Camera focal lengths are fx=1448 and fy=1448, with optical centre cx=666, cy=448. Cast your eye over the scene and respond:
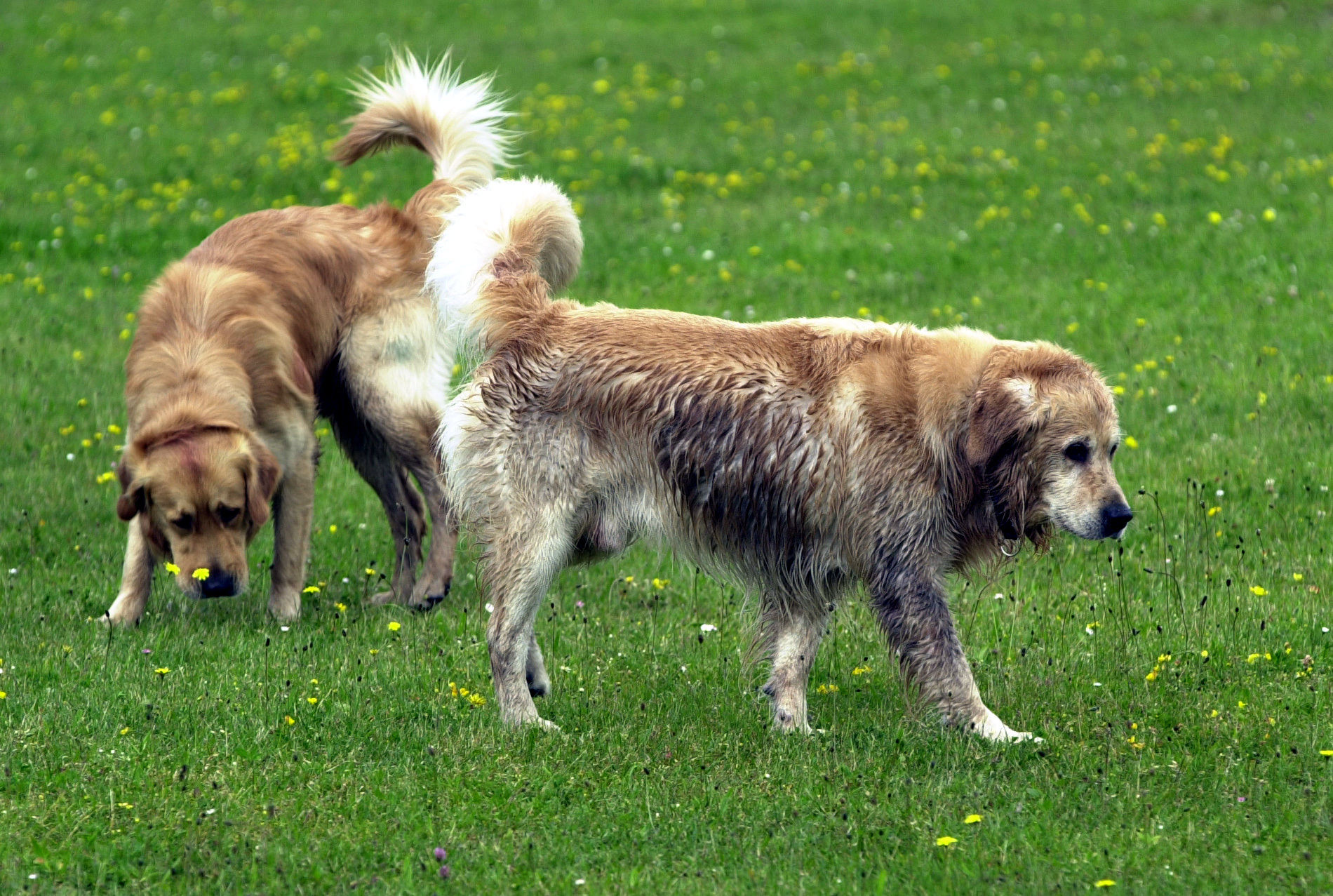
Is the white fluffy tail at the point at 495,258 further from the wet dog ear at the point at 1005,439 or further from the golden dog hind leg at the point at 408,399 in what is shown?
the wet dog ear at the point at 1005,439

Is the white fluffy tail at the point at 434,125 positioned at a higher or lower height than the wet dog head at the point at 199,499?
higher

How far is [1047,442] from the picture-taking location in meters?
5.36

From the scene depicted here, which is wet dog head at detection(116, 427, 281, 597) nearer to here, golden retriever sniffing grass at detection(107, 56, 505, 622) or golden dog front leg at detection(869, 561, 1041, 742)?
golden retriever sniffing grass at detection(107, 56, 505, 622)

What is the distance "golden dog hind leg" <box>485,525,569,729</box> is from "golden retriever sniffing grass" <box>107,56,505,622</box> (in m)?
1.25

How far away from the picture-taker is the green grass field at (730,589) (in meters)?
4.70

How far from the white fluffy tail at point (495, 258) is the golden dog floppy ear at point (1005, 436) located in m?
1.76

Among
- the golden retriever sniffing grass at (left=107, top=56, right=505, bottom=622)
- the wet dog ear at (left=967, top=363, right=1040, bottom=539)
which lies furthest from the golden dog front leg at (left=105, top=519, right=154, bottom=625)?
the wet dog ear at (left=967, top=363, right=1040, bottom=539)

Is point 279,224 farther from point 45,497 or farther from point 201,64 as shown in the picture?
point 201,64

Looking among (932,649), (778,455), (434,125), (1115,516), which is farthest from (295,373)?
(1115,516)

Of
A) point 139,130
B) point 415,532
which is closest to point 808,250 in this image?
point 415,532

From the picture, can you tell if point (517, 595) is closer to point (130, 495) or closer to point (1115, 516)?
point (130, 495)

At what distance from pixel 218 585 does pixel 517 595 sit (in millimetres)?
1776

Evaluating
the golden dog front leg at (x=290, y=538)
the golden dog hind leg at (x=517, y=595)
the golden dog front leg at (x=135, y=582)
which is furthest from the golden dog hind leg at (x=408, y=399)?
the golden dog hind leg at (x=517, y=595)

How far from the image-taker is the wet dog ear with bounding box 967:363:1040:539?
5316 millimetres
